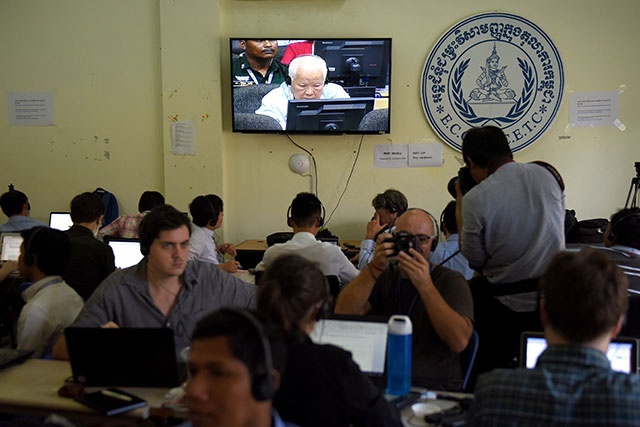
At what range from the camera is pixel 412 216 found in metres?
2.71

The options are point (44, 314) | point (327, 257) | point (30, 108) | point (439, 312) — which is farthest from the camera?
point (30, 108)

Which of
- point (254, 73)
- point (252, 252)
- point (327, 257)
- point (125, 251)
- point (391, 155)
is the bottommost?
point (252, 252)

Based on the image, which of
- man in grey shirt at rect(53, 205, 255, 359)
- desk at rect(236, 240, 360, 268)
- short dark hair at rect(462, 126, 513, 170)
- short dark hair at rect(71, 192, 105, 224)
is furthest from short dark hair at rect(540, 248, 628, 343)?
desk at rect(236, 240, 360, 268)

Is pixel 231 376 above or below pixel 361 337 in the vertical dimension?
above

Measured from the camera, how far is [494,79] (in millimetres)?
5449

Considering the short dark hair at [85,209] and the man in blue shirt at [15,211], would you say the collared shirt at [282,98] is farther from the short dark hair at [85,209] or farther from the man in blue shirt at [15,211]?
the man in blue shirt at [15,211]

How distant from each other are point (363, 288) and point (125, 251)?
7.86 feet

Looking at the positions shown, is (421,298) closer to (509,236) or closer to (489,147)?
(509,236)

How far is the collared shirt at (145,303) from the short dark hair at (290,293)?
891mm

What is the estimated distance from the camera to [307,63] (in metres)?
5.35

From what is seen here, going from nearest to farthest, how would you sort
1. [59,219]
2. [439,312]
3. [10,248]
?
[439,312], [10,248], [59,219]

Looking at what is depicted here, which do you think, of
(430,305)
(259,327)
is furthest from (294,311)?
(430,305)

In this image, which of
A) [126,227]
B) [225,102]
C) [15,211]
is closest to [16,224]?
[15,211]

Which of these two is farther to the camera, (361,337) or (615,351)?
(361,337)
